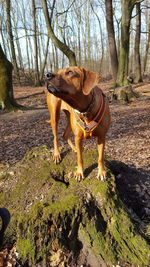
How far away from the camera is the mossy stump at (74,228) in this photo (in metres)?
2.18

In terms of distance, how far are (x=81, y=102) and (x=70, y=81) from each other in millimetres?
269

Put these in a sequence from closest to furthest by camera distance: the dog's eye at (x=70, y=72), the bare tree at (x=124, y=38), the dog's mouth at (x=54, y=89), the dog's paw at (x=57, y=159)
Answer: the dog's mouth at (x=54, y=89) < the dog's eye at (x=70, y=72) < the dog's paw at (x=57, y=159) < the bare tree at (x=124, y=38)

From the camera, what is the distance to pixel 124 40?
40.1 feet

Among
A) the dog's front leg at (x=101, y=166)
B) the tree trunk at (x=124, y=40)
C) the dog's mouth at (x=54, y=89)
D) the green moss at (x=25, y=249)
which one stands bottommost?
the green moss at (x=25, y=249)

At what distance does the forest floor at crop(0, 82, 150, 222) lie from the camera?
10.7ft

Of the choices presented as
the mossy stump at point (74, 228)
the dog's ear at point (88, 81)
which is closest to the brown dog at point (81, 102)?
the dog's ear at point (88, 81)

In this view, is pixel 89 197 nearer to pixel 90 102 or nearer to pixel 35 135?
pixel 90 102

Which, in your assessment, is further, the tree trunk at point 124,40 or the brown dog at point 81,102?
the tree trunk at point 124,40

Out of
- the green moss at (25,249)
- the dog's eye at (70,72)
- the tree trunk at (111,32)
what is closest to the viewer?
the dog's eye at (70,72)

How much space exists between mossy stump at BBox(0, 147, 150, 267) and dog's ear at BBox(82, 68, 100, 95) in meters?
1.18

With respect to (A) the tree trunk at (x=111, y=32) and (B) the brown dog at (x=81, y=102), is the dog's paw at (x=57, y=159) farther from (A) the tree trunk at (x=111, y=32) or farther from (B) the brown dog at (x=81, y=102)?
(A) the tree trunk at (x=111, y=32)

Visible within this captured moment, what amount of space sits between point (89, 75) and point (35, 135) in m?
5.74

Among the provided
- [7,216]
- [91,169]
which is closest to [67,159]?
[91,169]

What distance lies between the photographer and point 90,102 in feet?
7.50
